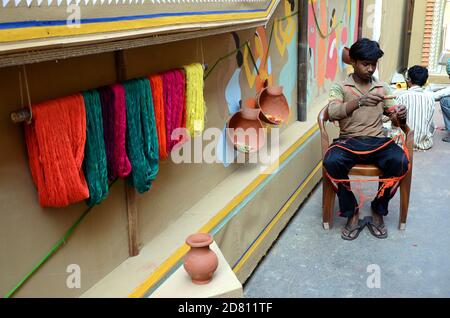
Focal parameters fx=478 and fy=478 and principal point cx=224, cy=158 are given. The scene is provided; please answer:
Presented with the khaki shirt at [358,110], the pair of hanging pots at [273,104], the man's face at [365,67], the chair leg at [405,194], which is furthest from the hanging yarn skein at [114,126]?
the chair leg at [405,194]

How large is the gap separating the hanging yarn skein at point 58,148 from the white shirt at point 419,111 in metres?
4.85

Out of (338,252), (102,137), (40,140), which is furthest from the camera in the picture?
(338,252)

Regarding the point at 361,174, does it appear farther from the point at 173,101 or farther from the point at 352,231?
the point at 173,101

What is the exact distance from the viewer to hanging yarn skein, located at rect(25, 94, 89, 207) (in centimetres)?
169

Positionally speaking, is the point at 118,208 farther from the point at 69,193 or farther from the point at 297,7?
the point at 297,7

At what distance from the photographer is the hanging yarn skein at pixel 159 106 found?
2.24m

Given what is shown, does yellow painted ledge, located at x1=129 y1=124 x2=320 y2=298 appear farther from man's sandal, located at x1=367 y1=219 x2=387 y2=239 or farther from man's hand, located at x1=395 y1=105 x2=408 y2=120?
man's hand, located at x1=395 y1=105 x2=408 y2=120

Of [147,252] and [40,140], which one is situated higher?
[40,140]

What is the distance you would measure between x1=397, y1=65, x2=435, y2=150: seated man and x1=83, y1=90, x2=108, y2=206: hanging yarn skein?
15.4 ft

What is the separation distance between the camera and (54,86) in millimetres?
1836

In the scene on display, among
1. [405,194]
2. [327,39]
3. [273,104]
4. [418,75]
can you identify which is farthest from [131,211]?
[418,75]

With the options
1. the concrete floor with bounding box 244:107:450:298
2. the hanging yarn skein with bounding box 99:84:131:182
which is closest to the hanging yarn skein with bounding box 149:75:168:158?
the hanging yarn skein with bounding box 99:84:131:182

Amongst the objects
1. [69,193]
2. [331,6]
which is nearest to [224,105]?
[69,193]
